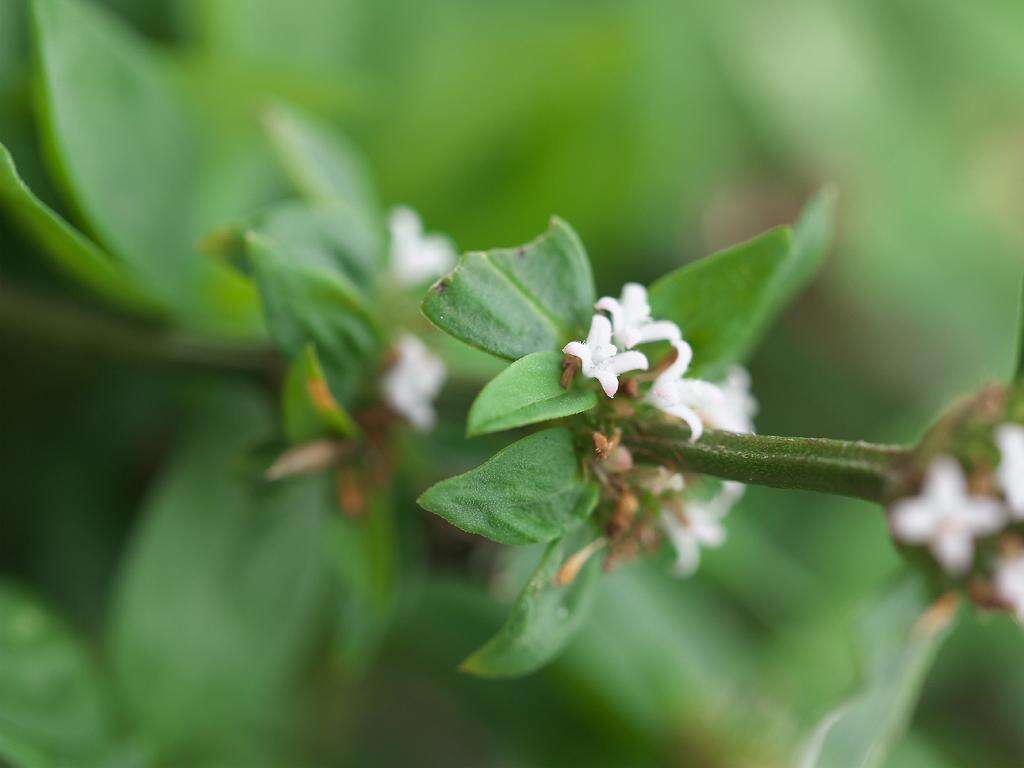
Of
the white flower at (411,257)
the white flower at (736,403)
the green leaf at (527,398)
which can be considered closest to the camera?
the green leaf at (527,398)

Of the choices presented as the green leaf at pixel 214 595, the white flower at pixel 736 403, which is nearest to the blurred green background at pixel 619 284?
the green leaf at pixel 214 595

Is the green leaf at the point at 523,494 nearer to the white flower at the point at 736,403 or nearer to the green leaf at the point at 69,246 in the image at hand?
the white flower at the point at 736,403

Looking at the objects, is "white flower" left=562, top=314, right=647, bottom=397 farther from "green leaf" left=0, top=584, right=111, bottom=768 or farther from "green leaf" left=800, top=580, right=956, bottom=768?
"green leaf" left=0, top=584, right=111, bottom=768

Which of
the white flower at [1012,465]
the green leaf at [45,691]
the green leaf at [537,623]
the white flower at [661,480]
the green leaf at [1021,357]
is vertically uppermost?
the green leaf at [1021,357]

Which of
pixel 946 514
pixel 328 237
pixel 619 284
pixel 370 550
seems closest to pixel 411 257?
pixel 328 237

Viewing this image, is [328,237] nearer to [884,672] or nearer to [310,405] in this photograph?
[310,405]

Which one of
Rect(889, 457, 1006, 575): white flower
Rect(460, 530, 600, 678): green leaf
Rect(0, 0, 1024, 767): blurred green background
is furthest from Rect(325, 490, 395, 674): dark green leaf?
Rect(889, 457, 1006, 575): white flower
